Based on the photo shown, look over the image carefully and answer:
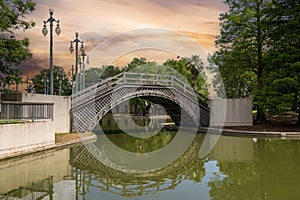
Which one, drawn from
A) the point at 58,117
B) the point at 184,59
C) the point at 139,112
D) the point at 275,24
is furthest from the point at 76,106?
the point at 139,112

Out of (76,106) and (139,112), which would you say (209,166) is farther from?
(139,112)

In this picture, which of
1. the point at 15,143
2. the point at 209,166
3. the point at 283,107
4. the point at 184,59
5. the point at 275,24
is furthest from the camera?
the point at 184,59

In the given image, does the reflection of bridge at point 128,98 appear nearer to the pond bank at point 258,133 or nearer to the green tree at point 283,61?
the pond bank at point 258,133

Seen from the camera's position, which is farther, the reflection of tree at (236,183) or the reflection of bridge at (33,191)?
the reflection of tree at (236,183)

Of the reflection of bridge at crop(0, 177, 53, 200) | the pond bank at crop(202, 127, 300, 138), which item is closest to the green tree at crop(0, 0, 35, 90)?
the reflection of bridge at crop(0, 177, 53, 200)

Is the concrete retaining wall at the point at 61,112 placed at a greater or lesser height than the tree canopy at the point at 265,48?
lesser

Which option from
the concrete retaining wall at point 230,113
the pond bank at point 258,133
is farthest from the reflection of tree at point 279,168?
the concrete retaining wall at point 230,113

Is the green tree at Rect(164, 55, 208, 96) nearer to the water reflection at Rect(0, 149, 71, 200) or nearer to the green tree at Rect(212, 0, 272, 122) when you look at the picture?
the green tree at Rect(212, 0, 272, 122)

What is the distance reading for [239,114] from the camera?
26531mm

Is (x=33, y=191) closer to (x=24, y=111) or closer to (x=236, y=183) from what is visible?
(x=236, y=183)

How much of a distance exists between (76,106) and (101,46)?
8.33 meters

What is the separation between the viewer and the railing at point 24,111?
45.0ft

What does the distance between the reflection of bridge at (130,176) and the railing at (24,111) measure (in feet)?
9.11

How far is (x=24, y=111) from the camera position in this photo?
14500 mm
